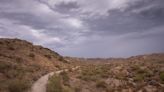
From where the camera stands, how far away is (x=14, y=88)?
19.6 m

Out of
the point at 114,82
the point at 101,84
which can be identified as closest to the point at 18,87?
the point at 101,84

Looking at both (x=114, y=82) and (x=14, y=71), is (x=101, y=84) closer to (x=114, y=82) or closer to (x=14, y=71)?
(x=114, y=82)

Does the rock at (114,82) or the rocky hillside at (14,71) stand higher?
the rocky hillside at (14,71)

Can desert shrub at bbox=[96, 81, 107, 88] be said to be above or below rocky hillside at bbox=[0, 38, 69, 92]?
below

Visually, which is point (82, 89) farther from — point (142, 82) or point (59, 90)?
point (142, 82)

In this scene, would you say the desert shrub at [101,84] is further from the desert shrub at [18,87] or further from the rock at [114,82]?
the desert shrub at [18,87]

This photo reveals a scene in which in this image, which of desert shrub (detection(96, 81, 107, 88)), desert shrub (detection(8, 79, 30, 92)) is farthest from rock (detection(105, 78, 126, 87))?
desert shrub (detection(8, 79, 30, 92))

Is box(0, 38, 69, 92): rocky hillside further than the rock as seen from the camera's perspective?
No

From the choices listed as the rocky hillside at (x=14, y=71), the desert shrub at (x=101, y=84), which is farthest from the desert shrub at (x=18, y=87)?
the desert shrub at (x=101, y=84)

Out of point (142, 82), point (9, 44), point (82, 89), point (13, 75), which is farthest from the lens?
point (9, 44)

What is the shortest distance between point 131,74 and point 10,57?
64.8 ft

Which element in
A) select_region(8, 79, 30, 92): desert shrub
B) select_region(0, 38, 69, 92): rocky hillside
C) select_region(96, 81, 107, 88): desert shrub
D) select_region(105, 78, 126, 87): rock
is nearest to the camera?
select_region(8, 79, 30, 92): desert shrub

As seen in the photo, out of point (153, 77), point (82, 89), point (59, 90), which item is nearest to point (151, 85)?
point (153, 77)

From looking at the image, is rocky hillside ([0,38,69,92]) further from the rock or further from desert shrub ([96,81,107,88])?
the rock
